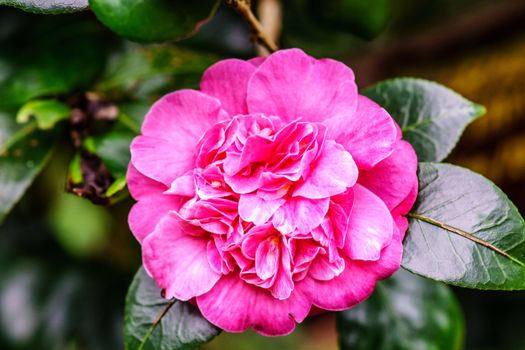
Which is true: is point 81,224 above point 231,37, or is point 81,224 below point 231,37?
below

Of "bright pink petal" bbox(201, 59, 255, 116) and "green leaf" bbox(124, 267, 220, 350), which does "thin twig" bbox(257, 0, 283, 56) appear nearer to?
"bright pink petal" bbox(201, 59, 255, 116)

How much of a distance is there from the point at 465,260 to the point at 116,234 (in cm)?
89

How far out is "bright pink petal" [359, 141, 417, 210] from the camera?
543 mm

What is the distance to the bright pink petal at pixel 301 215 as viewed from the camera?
1.68 ft

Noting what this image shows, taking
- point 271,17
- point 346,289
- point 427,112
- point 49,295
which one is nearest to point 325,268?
point 346,289

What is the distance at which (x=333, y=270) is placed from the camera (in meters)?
0.53

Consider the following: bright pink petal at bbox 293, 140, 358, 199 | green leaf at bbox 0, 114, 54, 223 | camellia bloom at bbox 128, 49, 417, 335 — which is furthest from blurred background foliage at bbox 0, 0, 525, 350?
bright pink petal at bbox 293, 140, 358, 199

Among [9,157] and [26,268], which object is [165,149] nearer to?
[9,157]

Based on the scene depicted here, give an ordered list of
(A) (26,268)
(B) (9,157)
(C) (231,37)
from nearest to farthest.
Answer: (B) (9,157)
(C) (231,37)
(A) (26,268)

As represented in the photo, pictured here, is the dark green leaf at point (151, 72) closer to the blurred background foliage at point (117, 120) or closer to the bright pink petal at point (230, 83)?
the blurred background foliage at point (117, 120)

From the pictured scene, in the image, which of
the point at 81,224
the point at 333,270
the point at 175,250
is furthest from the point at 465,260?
the point at 81,224

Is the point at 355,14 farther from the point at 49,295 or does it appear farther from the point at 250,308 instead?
the point at 49,295

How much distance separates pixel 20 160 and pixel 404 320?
61cm

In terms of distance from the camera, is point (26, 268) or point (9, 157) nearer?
point (9, 157)
